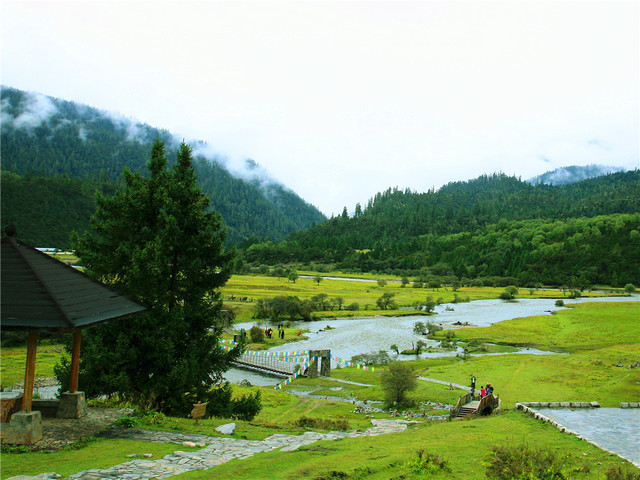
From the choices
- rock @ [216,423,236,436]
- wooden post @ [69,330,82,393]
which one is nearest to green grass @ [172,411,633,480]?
rock @ [216,423,236,436]

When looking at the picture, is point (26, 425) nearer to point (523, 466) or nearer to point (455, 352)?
point (523, 466)

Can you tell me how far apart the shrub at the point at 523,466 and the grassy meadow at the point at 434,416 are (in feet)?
1.41

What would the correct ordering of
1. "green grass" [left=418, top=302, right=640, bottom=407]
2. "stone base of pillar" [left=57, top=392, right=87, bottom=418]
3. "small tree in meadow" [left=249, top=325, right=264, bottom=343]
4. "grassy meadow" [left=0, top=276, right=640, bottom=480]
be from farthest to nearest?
1. "small tree in meadow" [left=249, top=325, right=264, bottom=343]
2. "green grass" [left=418, top=302, right=640, bottom=407]
3. "stone base of pillar" [left=57, top=392, right=87, bottom=418]
4. "grassy meadow" [left=0, top=276, right=640, bottom=480]

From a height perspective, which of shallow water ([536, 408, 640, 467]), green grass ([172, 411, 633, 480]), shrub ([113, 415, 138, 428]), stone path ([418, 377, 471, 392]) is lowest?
stone path ([418, 377, 471, 392])

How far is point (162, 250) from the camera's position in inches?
659

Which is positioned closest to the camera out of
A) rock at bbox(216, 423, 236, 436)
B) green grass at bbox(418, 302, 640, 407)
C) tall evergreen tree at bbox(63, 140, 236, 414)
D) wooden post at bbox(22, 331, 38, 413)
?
wooden post at bbox(22, 331, 38, 413)

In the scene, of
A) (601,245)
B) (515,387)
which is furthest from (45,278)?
(601,245)

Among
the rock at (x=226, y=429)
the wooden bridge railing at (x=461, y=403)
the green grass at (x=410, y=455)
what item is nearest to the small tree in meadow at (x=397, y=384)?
the wooden bridge railing at (x=461, y=403)

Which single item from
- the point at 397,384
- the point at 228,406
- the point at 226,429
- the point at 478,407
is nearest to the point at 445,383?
the point at 397,384

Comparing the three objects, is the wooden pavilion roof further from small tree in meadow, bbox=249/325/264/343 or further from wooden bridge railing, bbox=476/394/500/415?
small tree in meadow, bbox=249/325/264/343

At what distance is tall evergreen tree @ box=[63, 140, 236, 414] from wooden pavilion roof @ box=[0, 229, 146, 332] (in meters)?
3.98

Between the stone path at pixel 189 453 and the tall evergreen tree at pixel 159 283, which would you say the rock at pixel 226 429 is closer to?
the stone path at pixel 189 453

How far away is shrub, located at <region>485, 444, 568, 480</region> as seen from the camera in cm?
943

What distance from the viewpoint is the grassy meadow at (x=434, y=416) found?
977 centimetres
